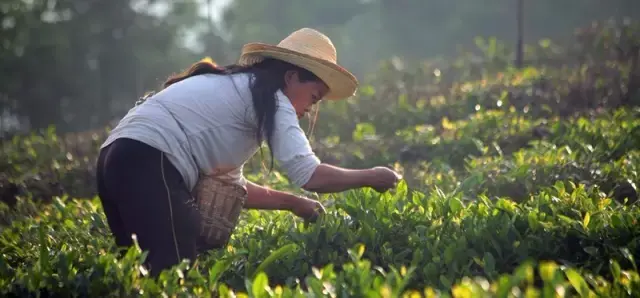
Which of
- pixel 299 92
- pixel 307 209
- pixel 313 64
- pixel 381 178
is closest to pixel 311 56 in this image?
pixel 313 64

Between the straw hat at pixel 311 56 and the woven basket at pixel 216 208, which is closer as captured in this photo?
the straw hat at pixel 311 56

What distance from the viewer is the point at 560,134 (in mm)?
7590

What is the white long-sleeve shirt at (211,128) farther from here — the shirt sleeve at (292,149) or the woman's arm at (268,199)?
the woman's arm at (268,199)

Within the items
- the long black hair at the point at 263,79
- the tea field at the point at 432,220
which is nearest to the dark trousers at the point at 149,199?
the tea field at the point at 432,220

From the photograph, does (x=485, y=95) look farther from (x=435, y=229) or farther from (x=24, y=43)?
(x=24, y=43)

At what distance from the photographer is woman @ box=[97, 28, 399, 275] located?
388 cm

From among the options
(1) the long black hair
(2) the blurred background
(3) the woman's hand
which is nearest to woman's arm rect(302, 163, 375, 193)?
(1) the long black hair

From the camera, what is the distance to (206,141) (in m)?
4.07

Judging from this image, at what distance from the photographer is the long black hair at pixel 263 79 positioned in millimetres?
3924

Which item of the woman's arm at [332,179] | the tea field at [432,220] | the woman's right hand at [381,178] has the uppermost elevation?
the woman's arm at [332,179]

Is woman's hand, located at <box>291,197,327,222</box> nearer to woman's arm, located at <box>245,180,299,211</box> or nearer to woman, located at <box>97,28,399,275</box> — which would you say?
woman's arm, located at <box>245,180,299,211</box>

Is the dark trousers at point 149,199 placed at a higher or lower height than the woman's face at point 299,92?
lower

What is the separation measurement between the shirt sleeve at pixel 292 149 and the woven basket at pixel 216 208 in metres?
0.52

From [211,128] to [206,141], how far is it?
0.23 ft
